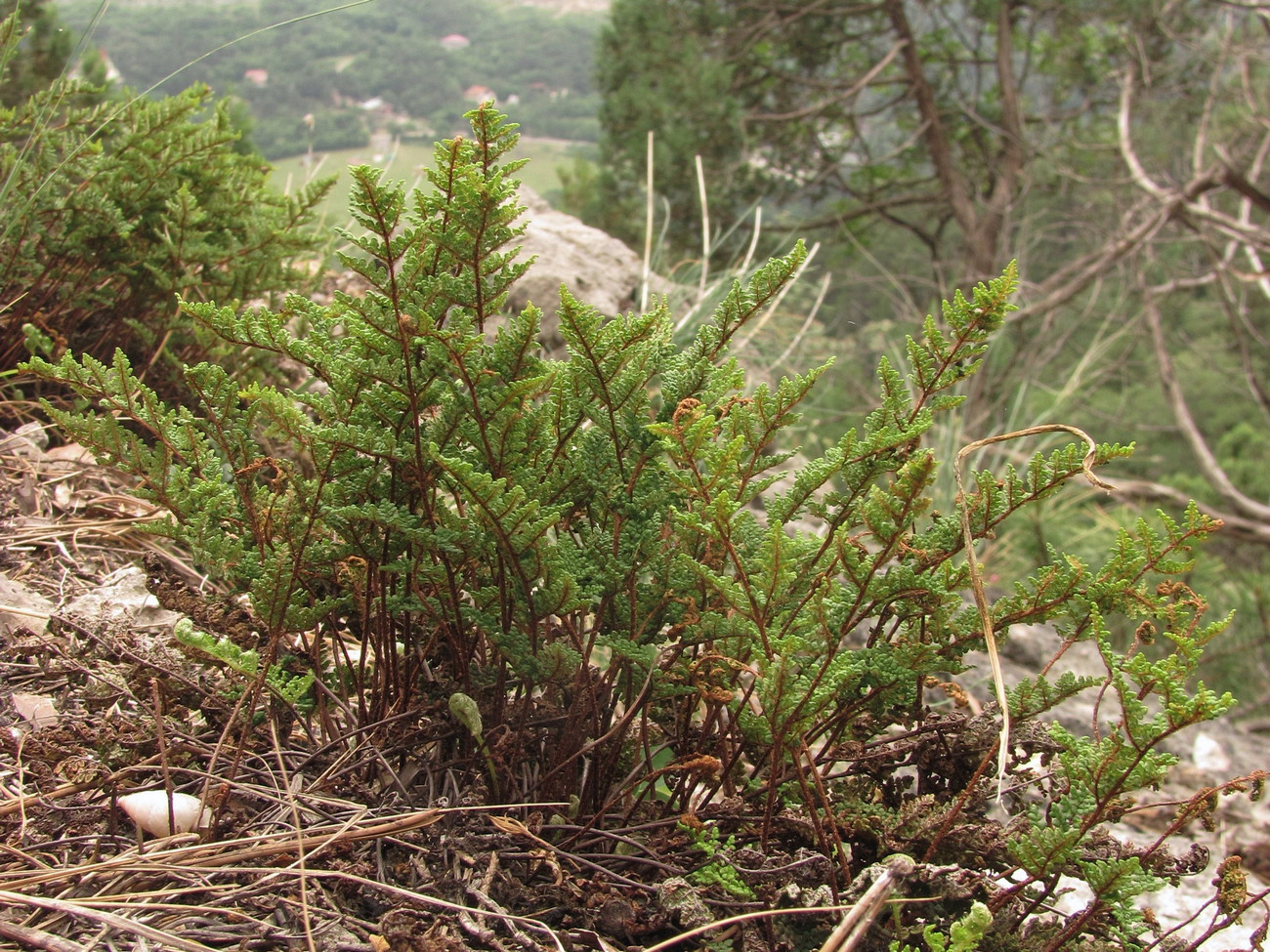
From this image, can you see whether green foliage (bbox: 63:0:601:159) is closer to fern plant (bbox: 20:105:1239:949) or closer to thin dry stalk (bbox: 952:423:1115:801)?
fern plant (bbox: 20:105:1239:949)

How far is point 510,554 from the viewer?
39.2 inches

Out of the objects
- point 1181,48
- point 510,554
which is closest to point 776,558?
point 510,554

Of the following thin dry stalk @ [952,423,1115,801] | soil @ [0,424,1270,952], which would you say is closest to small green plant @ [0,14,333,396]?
soil @ [0,424,1270,952]

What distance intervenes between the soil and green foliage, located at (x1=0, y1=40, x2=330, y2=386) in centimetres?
82

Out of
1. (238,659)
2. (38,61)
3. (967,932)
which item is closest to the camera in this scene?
(967,932)

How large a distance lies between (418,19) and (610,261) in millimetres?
3633

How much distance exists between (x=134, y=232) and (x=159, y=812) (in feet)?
5.00

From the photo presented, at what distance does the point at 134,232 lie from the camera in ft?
A: 6.99

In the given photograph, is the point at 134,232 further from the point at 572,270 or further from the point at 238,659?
the point at 572,270

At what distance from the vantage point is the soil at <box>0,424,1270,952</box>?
3.08ft

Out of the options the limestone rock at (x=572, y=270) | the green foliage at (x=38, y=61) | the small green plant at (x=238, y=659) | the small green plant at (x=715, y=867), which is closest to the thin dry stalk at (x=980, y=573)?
the small green plant at (x=715, y=867)

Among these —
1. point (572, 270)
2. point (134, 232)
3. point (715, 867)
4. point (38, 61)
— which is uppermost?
point (38, 61)

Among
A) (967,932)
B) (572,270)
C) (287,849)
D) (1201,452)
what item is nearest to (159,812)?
(287,849)

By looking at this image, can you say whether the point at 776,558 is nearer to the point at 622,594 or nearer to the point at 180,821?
the point at 622,594
